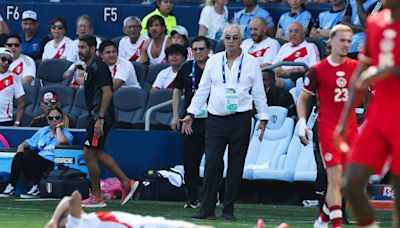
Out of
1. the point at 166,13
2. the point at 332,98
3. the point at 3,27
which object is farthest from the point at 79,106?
the point at 332,98

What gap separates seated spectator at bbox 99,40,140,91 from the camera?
19312mm

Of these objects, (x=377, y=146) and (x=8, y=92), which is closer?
(x=377, y=146)

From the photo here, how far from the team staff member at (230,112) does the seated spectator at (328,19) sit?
4.41 m

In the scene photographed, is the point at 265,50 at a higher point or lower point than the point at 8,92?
higher

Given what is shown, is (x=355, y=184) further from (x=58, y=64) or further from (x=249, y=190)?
(x=58, y=64)

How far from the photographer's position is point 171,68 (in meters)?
19.5

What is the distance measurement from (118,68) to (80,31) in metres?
1.86

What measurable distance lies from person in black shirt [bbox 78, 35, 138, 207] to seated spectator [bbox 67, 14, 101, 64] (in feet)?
13.4

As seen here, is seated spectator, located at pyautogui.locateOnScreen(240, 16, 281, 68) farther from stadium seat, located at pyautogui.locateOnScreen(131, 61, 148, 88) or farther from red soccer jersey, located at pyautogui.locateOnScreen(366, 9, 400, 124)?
red soccer jersey, located at pyautogui.locateOnScreen(366, 9, 400, 124)

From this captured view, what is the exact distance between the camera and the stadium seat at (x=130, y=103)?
64.2 feet

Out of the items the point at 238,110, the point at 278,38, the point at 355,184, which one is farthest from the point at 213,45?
the point at 355,184

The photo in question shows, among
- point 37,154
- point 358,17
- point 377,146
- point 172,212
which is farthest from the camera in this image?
point 37,154

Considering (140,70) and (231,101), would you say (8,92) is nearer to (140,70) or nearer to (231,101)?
(140,70)

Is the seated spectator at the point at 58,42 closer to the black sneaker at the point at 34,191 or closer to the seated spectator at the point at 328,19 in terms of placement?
the black sneaker at the point at 34,191
